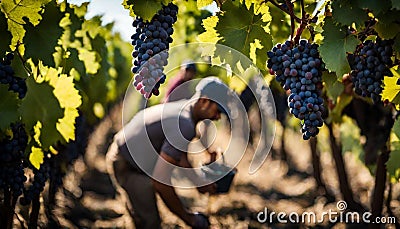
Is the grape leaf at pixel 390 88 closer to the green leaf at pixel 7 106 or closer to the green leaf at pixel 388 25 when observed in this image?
the green leaf at pixel 388 25

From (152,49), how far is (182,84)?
2649 millimetres

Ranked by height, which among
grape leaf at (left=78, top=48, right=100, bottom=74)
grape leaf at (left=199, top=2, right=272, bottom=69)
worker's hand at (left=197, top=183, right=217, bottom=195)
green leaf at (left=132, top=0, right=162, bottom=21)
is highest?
grape leaf at (left=78, top=48, right=100, bottom=74)

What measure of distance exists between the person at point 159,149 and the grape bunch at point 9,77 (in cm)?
158

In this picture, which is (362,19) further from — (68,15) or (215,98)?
(215,98)

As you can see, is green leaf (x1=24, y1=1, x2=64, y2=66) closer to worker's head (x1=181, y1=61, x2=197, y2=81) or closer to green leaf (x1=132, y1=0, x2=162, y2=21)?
green leaf (x1=132, y1=0, x2=162, y2=21)

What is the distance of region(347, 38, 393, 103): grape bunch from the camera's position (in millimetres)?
1813

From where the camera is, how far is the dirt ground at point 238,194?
208 inches

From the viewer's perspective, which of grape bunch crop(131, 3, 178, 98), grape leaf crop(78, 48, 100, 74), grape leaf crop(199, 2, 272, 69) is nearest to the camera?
grape bunch crop(131, 3, 178, 98)

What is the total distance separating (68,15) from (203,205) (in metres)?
3.41

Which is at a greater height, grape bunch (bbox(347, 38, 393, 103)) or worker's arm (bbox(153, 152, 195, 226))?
worker's arm (bbox(153, 152, 195, 226))

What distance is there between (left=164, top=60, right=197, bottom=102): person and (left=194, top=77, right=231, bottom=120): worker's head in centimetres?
28

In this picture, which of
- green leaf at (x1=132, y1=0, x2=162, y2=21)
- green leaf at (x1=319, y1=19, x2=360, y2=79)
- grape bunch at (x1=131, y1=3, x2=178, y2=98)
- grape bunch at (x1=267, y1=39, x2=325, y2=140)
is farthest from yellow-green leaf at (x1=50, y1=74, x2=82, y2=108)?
green leaf at (x1=319, y1=19, x2=360, y2=79)

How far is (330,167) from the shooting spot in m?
7.54

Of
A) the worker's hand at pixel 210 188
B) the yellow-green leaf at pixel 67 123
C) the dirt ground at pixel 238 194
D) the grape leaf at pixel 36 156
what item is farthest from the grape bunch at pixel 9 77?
the dirt ground at pixel 238 194
